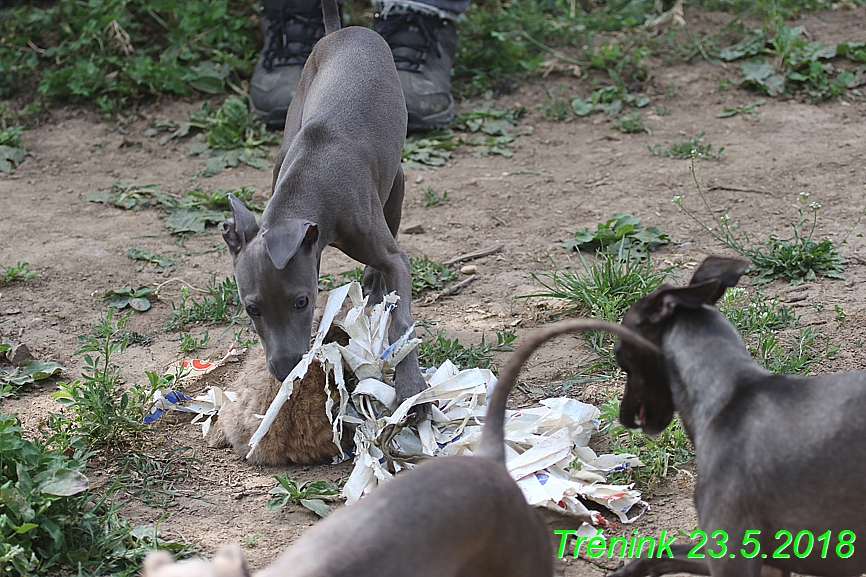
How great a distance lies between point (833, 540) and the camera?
89.5 inches

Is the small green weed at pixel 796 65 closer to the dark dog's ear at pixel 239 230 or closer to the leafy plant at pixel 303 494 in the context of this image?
the dark dog's ear at pixel 239 230

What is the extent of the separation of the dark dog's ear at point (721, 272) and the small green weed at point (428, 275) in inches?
96.0

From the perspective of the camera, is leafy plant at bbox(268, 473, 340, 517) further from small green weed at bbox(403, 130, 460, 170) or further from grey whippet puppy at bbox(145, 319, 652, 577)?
small green weed at bbox(403, 130, 460, 170)

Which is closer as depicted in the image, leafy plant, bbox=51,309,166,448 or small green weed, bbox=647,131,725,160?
leafy plant, bbox=51,309,166,448

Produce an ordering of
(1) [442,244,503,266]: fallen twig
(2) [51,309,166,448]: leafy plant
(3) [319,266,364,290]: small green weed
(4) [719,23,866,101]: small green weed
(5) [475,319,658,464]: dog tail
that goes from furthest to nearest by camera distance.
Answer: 1. (4) [719,23,866,101]: small green weed
2. (1) [442,244,503,266]: fallen twig
3. (3) [319,266,364,290]: small green weed
4. (2) [51,309,166,448]: leafy plant
5. (5) [475,319,658,464]: dog tail

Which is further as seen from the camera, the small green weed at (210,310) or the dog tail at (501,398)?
the small green weed at (210,310)

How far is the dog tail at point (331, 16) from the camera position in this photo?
536 centimetres

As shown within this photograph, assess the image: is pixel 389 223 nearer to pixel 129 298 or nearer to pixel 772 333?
pixel 129 298

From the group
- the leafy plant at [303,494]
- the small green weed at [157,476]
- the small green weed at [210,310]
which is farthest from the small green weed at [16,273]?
the leafy plant at [303,494]

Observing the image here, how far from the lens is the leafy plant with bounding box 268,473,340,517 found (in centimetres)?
319

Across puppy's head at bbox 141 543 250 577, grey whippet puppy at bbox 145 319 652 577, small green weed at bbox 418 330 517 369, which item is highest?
puppy's head at bbox 141 543 250 577

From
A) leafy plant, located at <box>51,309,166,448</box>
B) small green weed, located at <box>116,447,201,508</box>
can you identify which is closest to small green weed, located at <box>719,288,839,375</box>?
small green weed, located at <box>116,447,201,508</box>

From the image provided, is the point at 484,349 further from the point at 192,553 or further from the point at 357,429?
the point at 192,553

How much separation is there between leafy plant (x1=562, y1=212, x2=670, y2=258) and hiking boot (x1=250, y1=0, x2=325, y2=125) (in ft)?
9.05
